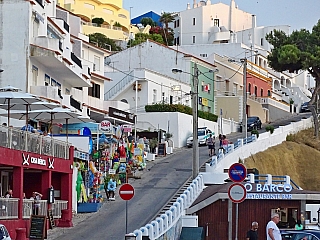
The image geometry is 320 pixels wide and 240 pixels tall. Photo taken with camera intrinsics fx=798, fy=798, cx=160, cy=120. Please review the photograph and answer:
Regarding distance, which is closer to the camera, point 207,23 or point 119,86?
point 119,86

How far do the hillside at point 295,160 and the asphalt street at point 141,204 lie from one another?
24.6 ft

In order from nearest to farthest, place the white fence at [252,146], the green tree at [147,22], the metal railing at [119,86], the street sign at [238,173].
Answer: the street sign at [238,173] → the white fence at [252,146] → the metal railing at [119,86] → the green tree at [147,22]

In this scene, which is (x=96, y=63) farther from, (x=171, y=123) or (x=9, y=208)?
(x=9, y=208)

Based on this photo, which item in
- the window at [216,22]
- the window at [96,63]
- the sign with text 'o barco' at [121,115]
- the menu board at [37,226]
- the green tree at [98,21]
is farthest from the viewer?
the green tree at [98,21]

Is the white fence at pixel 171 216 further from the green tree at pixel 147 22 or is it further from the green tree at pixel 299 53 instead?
the green tree at pixel 147 22

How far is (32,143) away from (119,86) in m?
38.4

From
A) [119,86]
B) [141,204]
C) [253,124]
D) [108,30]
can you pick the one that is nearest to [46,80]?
[141,204]

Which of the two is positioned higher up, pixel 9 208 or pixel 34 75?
pixel 34 75

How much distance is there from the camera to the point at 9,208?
28.0 meters

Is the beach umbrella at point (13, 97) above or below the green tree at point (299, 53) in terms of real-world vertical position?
below

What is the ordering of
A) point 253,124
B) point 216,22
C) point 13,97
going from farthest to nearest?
point 216,22
point 253,124
point 13,97

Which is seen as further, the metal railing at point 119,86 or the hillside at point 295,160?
the metal railing at point 119,86

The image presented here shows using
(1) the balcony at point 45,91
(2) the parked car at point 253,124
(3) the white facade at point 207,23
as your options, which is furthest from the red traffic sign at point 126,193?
(3) the white facade at point 207,23

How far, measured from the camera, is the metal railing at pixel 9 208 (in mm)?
27447
